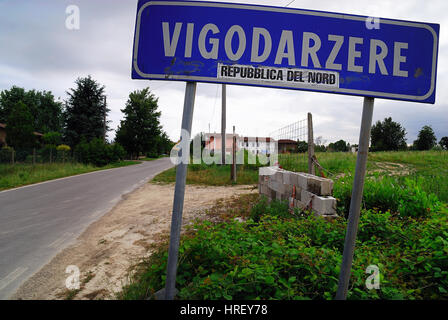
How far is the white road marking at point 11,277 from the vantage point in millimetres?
2670

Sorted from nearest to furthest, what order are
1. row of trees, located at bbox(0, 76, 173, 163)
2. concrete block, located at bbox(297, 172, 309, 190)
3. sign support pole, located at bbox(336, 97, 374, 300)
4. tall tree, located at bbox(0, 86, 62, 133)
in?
1. sign support pole, located at bbox(336, 97, 374, 300)
2. concrete block, located at bbox(297, 172, 309, 190)
3. row of trees, located at bbox(0, 76, 173, 163)
4. tall tree, located at bbox(0, 86, 62, 133)

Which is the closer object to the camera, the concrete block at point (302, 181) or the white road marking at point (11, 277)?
the white road marking at point (11, 277)

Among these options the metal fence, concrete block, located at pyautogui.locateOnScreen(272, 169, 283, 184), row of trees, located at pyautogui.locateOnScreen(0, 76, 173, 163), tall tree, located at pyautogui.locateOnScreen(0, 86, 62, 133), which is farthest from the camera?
tall tree, located at pyautogui.locateOnScreen(0, 86, 62, 133)

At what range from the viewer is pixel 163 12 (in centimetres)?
179

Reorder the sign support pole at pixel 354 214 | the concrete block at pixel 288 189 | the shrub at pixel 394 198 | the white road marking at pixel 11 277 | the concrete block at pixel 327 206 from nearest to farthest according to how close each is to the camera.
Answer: the sign support pole at pixel 354 214
the white road marking at pixel 11 277
the shrub at pixel 394 198
the concrete block at pixel 327 206
the concrete block at pixel 288 189

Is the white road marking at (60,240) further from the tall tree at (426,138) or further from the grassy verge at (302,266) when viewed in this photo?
the tall tree at (426,138)

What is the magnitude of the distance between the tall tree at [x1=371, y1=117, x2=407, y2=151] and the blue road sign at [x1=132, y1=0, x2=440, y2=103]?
52.2 meters

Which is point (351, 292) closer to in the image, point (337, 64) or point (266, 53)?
point (337, 64)

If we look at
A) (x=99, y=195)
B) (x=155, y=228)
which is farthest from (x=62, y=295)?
(x=99, y=195)

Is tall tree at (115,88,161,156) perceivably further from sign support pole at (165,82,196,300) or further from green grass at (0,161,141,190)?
sign support pole at (165,82,196,300)

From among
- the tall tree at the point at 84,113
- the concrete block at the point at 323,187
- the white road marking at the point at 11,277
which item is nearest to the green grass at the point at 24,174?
the white road marking at the point at 11,277

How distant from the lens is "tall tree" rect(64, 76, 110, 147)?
101ft

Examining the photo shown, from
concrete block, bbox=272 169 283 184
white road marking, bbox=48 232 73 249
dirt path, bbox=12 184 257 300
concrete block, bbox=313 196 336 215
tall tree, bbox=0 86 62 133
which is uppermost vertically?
tall tree, bbox=0 86 62 133

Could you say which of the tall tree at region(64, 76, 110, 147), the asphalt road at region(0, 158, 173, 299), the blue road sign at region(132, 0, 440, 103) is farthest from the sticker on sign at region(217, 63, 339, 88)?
the tall tree at region(64, 76, 110, 147)
